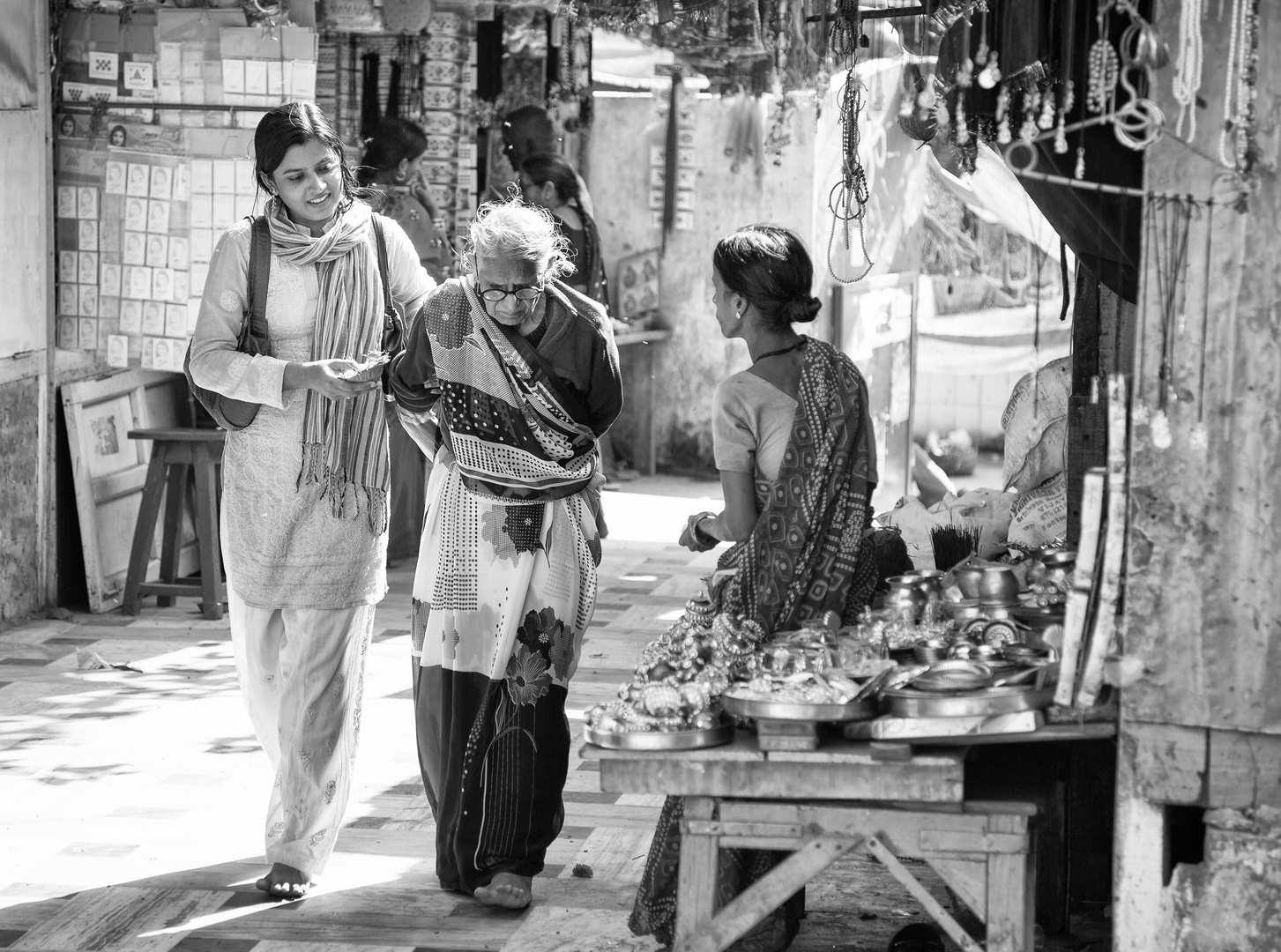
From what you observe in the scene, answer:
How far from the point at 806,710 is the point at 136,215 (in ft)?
16.6

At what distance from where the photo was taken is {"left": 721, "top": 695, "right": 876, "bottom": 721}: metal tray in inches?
111

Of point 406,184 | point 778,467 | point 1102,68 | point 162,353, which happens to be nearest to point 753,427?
point 778,467

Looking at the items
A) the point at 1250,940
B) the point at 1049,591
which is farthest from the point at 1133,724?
the point at 1049,591

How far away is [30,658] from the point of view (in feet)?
20.9

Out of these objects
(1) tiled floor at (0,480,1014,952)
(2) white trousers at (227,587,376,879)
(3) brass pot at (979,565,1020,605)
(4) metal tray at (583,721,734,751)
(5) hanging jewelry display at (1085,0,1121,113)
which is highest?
(5) hanging jewelry display at (1085,0,1121,113)

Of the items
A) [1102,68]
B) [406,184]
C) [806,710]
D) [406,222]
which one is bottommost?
[806,710]

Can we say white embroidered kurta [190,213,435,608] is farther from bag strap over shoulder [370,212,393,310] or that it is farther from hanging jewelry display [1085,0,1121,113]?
hanging jewelry display [1085,0,1121,113]

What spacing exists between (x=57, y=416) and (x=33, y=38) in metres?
1.57

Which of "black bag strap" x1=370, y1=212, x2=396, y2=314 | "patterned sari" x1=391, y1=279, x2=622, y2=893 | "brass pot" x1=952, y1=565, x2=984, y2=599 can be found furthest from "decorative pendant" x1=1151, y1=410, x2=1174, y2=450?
"black bag strap" x1=370, y1=212, x2=396, y2=314

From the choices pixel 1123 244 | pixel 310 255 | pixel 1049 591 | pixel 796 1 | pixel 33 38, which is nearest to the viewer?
pixel 1123 244

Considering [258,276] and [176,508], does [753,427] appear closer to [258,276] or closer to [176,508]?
[258,276]

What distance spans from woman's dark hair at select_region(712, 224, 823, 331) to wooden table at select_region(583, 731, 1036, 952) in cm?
93

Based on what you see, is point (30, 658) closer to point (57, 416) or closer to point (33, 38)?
point (57, 416)

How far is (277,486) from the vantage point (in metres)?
4.00
